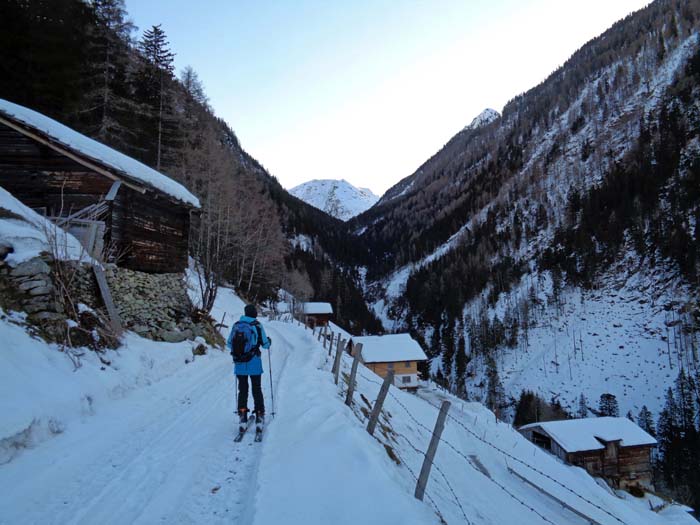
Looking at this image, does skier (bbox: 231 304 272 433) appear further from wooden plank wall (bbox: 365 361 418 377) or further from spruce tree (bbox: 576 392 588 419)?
spruce tree (bbox: 576 392 588 419)

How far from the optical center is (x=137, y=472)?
4.51 meters

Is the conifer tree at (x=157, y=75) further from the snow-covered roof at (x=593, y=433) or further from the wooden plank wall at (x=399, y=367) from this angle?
the snow-covered roof at (x=593, y=433)

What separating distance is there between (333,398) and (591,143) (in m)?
171

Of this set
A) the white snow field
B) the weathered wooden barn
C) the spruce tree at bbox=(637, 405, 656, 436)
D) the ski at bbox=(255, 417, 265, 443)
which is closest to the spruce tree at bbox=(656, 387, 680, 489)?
the spruce tree at bbox=(637, 405, 656, 436)

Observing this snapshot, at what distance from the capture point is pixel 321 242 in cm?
14112

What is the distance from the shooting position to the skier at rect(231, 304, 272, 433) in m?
5.98

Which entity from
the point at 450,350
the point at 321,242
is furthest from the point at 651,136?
the point at 321,242

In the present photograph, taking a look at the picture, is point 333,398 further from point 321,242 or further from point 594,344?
point 321,242

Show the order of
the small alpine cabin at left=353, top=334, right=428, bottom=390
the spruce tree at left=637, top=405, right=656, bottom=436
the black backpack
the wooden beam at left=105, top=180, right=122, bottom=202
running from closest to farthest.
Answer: the black backpack, the wooden beam at left=105, top=180, right=122, bottom=202, the small alpine cabin at left=353, top=334, right=428, bottom=390, the spruce tree at left=637, top=405, right=656, bottom=436

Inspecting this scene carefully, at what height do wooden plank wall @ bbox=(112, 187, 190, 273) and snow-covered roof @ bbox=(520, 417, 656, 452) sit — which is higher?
wooden plank wall @ bbox=(112, 187, 190, 273)

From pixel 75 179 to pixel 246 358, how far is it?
1129 cm

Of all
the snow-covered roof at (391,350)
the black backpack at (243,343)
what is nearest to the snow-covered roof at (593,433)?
the snow-covered roof at (391,350)

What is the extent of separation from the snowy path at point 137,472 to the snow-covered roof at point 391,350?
132 ft

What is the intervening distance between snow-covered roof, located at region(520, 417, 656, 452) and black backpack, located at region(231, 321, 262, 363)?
129 feet
